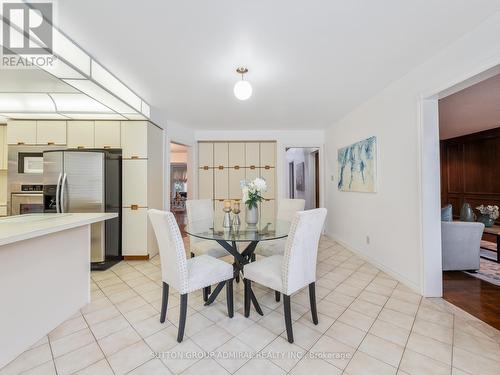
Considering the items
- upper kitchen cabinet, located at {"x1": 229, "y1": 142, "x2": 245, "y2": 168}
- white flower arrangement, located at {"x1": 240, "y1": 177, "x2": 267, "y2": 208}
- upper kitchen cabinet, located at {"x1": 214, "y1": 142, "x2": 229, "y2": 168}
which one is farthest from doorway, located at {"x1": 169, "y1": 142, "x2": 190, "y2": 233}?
white flower arrangement, located at {"x1": 240, "y1": 177, "x2": 267, "y2": 208}

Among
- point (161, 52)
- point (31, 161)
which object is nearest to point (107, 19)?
point (161, 52)

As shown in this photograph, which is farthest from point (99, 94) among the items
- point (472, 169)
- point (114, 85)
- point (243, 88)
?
point (472, 169)

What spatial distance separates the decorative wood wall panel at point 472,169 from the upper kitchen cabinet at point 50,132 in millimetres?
8935

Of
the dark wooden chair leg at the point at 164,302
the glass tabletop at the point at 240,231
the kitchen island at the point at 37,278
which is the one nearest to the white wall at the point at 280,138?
the glass tabletop at the point at 240,231

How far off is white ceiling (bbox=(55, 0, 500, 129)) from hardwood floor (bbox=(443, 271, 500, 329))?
2426 millimetres

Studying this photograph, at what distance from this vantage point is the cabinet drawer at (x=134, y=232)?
11.1ft

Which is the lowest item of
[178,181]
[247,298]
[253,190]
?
[247,298]

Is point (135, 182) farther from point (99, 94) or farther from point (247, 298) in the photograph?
point (247, 298)

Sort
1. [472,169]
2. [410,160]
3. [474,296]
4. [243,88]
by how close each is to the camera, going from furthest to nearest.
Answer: [472,169]
[410,160]
[474,296]
[243,88]

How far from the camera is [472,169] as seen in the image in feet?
19.4

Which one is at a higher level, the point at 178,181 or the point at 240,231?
the point at 178,181

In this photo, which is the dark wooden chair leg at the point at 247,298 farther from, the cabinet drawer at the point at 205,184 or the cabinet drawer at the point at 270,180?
the cabinet drawer at the point at 205,184

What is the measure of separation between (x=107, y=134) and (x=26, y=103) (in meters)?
0.93

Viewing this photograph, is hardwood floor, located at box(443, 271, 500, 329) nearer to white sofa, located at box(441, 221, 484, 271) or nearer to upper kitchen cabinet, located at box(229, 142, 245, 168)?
white sofa, located at box(441, 221, 484, 271)
